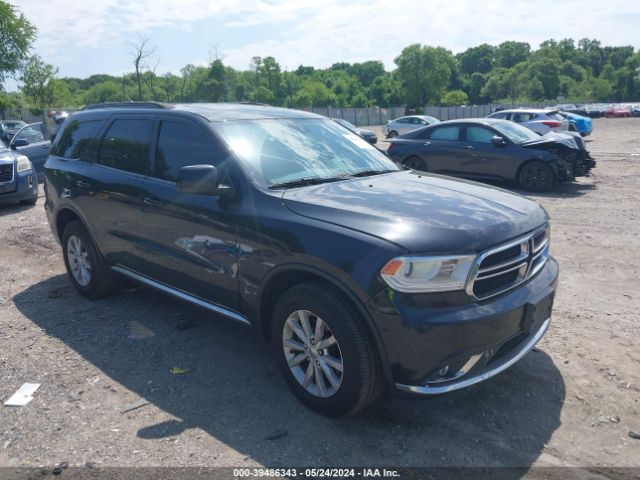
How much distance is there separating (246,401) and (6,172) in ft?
28.2

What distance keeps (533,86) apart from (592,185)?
96.4 metres

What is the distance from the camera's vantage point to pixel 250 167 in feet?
12.5

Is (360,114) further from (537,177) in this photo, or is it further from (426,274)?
(426,274)

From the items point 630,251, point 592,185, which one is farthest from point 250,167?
point 592,185

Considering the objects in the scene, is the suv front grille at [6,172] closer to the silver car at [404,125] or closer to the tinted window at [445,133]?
the tinted window at [445,133]

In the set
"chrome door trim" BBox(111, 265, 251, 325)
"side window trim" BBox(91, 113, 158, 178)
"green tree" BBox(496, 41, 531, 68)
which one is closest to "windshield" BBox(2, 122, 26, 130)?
"side window trim" BBox(91, 113, 158, 178)

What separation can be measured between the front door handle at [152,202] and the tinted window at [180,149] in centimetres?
19

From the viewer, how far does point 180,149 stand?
4297 mm

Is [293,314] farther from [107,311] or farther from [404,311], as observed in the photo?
[107,311]

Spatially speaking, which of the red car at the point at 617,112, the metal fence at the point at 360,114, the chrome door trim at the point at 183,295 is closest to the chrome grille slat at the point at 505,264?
the chrome door trim at the point at 183,295

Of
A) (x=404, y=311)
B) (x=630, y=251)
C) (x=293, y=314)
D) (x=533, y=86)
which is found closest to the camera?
(x=404, y=311)

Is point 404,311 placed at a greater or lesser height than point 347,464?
greater

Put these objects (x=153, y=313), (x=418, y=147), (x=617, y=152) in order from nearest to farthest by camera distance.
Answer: (x=153, y=313) < (x=418, y=147) < (x=617, y=152)

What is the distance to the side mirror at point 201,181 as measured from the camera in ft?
11.8
